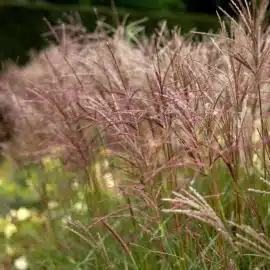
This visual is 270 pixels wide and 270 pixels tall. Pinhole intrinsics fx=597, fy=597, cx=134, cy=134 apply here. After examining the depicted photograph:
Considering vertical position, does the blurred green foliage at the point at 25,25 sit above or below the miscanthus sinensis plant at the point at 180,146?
below

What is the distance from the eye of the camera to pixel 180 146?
258cm

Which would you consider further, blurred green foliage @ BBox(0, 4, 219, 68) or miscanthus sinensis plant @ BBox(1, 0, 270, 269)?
blurred green foliage @ BBox(0, 4, 219, 68)

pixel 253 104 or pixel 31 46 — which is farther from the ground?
pixel 253 104

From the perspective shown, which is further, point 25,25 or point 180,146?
point 25,25

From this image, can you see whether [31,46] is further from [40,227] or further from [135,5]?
[40,227]

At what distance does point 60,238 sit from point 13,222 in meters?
0.65

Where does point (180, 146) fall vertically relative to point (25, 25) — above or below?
above

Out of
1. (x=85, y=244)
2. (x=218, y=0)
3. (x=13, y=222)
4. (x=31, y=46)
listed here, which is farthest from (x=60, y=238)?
(x=218, y=0)

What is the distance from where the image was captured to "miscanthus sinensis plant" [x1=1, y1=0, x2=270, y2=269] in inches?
70.5

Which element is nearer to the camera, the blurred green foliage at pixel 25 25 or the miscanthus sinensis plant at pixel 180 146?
the miscanthus sinensis plant at pixel 180 146

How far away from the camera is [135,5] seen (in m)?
11.9

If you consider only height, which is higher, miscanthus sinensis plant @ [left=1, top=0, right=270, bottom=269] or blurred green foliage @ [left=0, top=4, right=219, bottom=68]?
miscanthus sinensis plant @ [left=1, top=0, right=270, bottom=269]

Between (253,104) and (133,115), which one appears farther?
(253,104)

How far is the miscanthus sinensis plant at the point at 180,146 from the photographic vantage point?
179 centimetres
